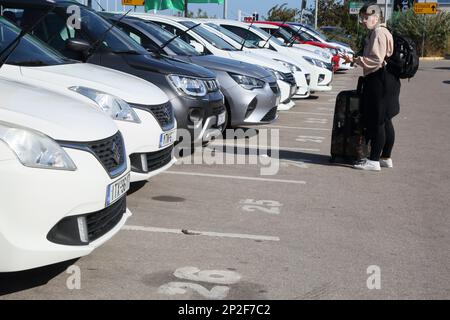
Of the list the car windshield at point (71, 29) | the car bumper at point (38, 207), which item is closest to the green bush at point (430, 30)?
the car windshield at point (71, 29)

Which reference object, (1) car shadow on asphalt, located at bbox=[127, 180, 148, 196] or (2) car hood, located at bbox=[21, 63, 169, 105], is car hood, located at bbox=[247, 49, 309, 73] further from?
(2) car hood, located at bbox=[21, 63, 169, 105]

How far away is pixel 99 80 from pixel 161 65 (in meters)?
1.96

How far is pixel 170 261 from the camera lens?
16.3ft

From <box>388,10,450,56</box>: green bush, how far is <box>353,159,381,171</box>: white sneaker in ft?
124

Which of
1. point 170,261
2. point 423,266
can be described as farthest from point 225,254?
point 423,266

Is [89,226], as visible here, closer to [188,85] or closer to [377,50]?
[188,85]

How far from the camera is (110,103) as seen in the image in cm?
598

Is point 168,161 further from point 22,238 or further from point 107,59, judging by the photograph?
point 22,238

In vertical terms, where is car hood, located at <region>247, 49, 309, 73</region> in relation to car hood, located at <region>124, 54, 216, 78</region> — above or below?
below

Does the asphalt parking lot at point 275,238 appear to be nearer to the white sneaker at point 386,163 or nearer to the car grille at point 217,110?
the white sneaker at point 386,163

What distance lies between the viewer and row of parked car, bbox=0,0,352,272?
3.90 metres

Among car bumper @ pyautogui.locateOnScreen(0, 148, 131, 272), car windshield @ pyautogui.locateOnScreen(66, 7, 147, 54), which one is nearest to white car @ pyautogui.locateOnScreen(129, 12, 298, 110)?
car windshield @ pyautogui.locateOnScreen(66, 7, 147, 54)

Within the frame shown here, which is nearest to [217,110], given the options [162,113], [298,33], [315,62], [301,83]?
[162,113]
